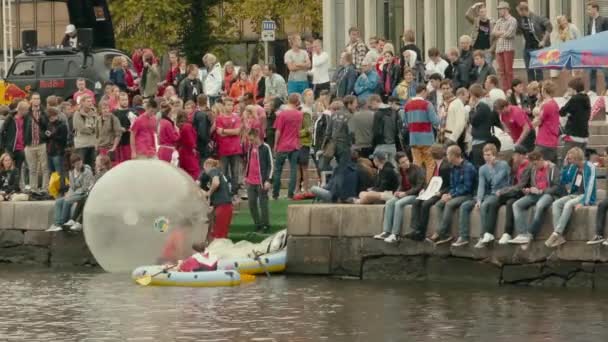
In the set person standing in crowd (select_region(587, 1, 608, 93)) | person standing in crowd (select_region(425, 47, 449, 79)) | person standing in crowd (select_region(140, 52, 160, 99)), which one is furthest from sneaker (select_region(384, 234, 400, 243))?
person standing in crowd (select_region(140, 52, 160, 99))

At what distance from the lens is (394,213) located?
30.8m

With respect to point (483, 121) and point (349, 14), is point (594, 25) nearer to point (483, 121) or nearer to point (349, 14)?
point (483, 121)

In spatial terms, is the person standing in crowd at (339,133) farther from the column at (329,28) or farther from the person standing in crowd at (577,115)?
the column at (329,28)

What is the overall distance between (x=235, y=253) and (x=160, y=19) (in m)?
37.0

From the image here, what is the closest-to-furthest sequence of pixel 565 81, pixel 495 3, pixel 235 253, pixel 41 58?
pixel 235 253 < pixel 565 81 < pixel 41 58 < pixel 495 3

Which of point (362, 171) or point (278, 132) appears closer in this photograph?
point (362, 171)

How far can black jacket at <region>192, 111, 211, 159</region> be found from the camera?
1415 inches

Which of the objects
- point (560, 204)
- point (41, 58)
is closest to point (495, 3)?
point (41, 58)

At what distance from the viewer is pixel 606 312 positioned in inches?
1027

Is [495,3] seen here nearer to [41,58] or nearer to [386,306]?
[41,58]

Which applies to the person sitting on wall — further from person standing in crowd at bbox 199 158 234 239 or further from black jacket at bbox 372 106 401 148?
person standing in crowd at bbox 199 158 234 239

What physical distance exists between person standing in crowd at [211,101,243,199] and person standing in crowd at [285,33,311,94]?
5102mm

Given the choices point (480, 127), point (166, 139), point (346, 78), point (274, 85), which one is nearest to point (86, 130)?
point (166, 139)

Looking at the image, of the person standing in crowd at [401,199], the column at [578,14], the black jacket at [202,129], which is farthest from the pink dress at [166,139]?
the column at [578,14]
